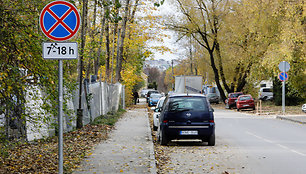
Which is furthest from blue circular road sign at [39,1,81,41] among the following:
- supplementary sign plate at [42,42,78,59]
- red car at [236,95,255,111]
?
red car at [236,95,255,111]

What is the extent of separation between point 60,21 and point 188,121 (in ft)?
24.7

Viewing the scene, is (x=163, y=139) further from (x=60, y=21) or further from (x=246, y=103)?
(x=246, y=103)

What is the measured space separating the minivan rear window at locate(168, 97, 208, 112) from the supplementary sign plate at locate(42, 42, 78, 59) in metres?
7.34

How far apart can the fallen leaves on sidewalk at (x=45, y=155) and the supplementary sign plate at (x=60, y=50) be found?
2.46 meters

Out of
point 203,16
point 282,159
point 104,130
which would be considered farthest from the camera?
point 203,16

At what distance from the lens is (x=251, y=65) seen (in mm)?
47531

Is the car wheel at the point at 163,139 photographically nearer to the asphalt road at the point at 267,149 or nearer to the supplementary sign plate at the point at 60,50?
the asphalt road at the point at 267,149

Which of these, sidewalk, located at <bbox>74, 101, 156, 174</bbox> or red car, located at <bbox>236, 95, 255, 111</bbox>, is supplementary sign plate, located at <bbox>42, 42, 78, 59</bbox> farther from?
red car, located at <bbox>236, 95, 255, 111</bbox>

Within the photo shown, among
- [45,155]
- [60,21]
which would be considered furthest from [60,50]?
[45,155]

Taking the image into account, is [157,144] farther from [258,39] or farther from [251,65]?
[251,65]

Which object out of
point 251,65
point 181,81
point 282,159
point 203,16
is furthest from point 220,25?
point 282,159

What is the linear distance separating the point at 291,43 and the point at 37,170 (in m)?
25.6

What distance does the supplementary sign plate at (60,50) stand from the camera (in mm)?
7582

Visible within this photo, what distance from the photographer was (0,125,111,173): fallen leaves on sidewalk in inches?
362
